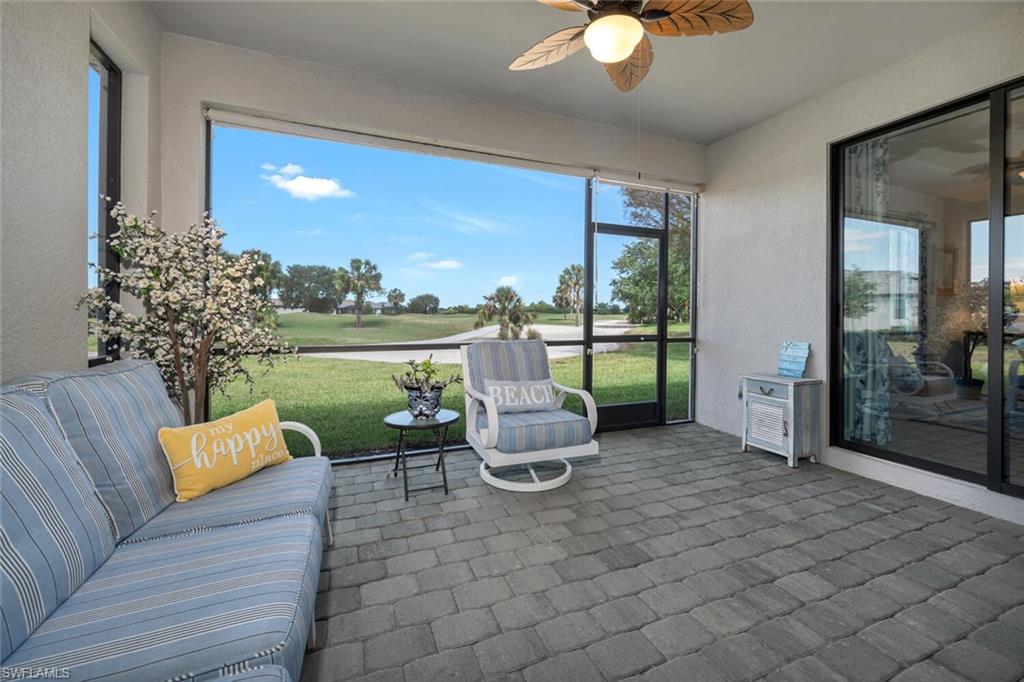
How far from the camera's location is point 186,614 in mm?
1114

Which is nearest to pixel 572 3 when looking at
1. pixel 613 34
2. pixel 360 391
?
pixel 613 34

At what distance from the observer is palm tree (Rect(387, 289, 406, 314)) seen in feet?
16.7

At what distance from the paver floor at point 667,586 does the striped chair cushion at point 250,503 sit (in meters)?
0.46

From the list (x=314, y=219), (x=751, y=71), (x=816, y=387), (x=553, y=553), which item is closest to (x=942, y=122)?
(x=751, y=71)

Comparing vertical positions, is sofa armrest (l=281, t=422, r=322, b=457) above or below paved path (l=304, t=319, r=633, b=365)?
below

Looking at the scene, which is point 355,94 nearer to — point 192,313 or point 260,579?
point 192,313

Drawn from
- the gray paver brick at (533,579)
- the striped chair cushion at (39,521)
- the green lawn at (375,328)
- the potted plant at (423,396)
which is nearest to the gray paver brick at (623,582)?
the gray paver brick at (533,579)

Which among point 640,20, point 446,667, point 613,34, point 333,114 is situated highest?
point 333,114

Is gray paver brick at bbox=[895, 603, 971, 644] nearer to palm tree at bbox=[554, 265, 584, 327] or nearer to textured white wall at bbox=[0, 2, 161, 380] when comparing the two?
palm tree at bbox=[554, 265, 584, 327]

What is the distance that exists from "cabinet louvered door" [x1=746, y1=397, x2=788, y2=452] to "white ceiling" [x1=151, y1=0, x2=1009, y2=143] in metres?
2.60

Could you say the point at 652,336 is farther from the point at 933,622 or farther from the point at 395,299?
the point at 933,622

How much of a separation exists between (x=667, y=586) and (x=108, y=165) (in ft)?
12.8

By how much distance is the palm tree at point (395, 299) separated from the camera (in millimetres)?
5090

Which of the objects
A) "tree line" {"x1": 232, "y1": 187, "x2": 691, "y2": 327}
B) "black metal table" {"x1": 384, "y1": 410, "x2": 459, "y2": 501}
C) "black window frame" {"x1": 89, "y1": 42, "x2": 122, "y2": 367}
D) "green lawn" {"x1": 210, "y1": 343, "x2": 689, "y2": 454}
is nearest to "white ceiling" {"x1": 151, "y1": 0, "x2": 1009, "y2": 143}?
"black window frame" {"x1": 89, "y1": 42, "x2": 122, "y2": 367}
